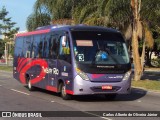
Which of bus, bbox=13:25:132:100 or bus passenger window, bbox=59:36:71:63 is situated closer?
bus, bbox=13:25:132:100

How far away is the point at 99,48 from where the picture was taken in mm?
16250

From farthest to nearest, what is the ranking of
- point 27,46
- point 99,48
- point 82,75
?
point 27,46 → point 99,48 → point 82,75

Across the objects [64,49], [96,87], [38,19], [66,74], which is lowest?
[96,87]

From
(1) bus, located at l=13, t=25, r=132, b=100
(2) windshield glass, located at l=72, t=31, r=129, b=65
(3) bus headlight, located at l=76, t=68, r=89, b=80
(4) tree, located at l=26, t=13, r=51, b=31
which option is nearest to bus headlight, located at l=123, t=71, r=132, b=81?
(1) bus, located at l=13, t=25, r=132, b=100

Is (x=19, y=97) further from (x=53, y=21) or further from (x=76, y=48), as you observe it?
(x=53, y=21)

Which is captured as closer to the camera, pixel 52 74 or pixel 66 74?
pixel 66 74

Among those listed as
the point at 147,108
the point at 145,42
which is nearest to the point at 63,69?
the point at 147,108

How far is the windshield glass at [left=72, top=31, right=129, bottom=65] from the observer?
16.0m

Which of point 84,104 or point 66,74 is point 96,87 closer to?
point 84,104

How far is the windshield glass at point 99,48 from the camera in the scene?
16.0 m

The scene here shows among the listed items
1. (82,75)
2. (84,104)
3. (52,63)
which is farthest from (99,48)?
(52,63)

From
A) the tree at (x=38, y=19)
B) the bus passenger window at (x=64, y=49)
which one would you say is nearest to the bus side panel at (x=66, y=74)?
the bus passenger window at (x=64, y=49)

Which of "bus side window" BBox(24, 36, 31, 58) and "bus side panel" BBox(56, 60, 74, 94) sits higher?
"bus side window" BBox(24, 36, 31, 58)

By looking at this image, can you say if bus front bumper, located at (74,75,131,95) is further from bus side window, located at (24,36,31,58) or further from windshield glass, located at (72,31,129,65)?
bus side window, located at (24,36,31,58)
